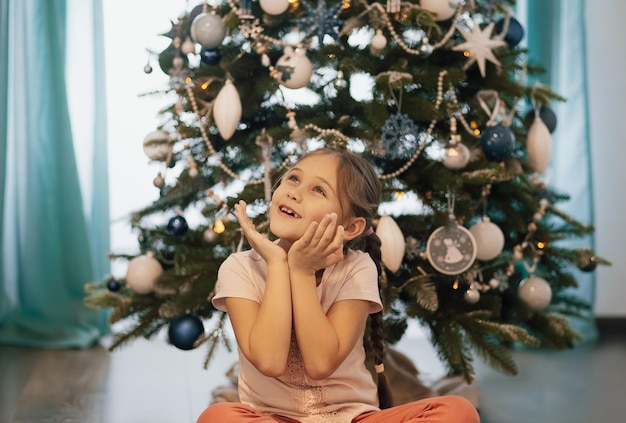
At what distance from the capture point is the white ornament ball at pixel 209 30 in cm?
206

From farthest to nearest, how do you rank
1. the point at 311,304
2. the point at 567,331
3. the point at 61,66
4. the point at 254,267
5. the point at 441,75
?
the point at 61,66
the point at 567,331
the point at 441,75
the point at 254,267
the point at 311,304

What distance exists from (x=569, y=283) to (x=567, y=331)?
141 mm

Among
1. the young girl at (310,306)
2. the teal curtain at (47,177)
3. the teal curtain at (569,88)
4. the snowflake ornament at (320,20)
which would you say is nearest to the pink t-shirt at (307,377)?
the young girl at (310,306)

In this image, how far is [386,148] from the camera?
79.5 inches

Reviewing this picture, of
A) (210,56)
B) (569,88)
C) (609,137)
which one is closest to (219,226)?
(210,56)

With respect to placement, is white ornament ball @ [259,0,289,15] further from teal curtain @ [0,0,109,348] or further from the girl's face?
teal curtain @ [0,0,109,348]

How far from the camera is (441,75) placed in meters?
2.07

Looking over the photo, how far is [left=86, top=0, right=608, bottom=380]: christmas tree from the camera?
2047mm

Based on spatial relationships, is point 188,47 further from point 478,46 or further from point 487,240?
point 487,240

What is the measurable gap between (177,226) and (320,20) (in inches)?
23.4

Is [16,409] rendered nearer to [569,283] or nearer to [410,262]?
[410,262]

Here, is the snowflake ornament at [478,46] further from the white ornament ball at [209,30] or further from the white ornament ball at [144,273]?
the white ornament ball at [144,273]

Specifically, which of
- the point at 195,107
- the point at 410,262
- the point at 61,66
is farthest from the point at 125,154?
the point at 410,262

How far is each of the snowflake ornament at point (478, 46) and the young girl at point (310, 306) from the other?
59 cm
